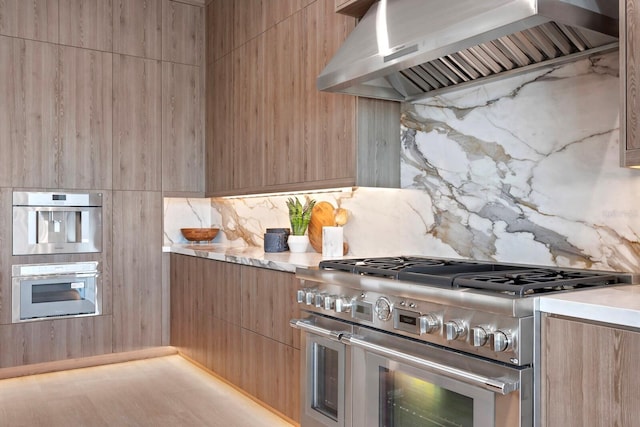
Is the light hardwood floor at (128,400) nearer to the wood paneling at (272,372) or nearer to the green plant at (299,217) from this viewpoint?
the wood paneling at (272,372)

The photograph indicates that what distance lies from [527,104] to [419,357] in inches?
46.2

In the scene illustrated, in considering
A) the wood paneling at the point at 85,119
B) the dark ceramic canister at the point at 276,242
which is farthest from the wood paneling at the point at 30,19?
the dark ceramic canister at the point at 276,242

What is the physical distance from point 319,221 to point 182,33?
2.20 meters

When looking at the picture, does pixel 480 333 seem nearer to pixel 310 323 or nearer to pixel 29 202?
pixel 310 323

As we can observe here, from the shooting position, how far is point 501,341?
152 cm

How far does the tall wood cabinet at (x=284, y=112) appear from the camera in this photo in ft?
9.26

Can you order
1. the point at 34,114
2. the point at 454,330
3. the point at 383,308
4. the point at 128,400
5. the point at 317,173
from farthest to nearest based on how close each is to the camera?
the point at 34,114 < the point at 128,400 < the point at 317,173 < the point at 383,308 < the point at 454,330

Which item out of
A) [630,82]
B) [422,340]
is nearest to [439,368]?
[422,340]

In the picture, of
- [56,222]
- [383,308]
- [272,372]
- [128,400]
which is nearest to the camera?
[383,308]

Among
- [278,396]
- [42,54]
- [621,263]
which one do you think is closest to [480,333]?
[621,263]

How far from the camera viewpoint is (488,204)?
242cm

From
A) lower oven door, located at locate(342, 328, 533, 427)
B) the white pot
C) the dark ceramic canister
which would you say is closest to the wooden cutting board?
the white pot

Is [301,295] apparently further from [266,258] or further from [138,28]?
[138,28]

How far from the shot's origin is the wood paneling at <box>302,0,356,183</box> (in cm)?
279
